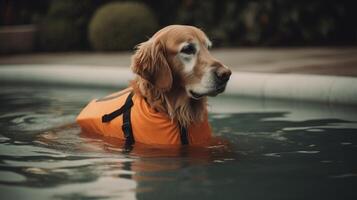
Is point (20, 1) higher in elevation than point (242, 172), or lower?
higher

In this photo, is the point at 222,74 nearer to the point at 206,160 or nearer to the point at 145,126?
the point at 206,160

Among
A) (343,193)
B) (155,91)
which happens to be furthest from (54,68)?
(343,193)

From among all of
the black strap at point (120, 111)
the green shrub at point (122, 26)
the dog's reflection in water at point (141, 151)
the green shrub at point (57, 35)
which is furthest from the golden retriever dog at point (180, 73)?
the green shrub at point (57, 35)

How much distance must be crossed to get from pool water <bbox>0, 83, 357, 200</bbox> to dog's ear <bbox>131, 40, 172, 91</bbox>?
605mm

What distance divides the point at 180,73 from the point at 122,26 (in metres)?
10.1

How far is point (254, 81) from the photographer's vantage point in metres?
8.13

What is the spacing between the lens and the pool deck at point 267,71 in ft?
24.2

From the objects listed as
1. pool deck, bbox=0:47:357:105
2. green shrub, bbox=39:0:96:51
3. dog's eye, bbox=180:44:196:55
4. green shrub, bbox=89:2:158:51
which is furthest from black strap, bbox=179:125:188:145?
green shrub, bbox=39:0:96:51

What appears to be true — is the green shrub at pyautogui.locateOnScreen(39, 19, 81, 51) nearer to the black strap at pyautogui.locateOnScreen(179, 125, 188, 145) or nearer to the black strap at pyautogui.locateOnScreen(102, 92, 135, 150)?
the black strap at pyautogui.locateOnScreen(102, 92, 135, 150)

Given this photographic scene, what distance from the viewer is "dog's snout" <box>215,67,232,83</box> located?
4.93m

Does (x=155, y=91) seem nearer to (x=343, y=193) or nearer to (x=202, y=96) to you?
(x=202, y=96)

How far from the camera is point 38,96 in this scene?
920 cm

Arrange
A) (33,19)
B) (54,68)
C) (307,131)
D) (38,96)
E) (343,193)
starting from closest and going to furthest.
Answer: (343,193) → (307,131) → (38,96) → (54,68) → (33,19)

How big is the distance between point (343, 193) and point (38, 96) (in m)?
6.30
